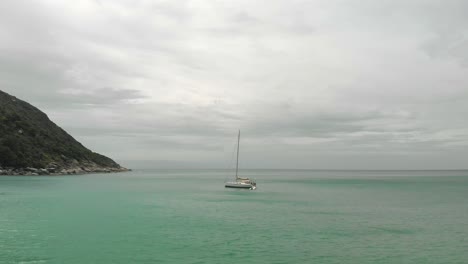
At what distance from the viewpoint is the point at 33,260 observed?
30188 mm

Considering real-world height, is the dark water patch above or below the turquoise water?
above

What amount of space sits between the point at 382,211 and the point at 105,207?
47.4 m

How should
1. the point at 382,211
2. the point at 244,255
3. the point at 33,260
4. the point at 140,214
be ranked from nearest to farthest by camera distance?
the point at 33,260
the point at 244,255
the point at 140,214
the point at 382,211

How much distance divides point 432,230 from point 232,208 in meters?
32.8

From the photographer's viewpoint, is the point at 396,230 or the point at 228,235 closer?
the point at 228,235

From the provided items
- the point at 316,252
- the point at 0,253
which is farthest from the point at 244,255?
the point at 0,253

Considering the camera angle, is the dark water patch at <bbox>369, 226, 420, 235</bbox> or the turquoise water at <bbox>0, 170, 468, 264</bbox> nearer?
the turquoise water at <bbox>0, 170, 468, 264</bbox>

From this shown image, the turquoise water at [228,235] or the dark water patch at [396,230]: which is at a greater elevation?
the dark water patch at [396,230]

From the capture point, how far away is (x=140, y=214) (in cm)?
6009

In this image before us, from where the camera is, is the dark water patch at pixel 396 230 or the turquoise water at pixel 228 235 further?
the dark water patch at pixel 396 230

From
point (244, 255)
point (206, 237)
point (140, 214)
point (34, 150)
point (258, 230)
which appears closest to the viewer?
point (244, 255)

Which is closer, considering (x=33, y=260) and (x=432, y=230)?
(x=33, y=260)

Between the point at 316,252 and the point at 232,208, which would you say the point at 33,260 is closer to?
the point at 316,252

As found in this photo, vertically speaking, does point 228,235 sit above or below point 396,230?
below
